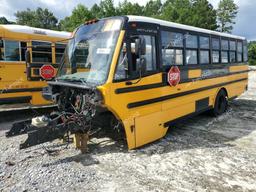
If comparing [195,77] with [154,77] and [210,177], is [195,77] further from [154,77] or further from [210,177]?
[210,177]

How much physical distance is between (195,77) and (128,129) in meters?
2.85

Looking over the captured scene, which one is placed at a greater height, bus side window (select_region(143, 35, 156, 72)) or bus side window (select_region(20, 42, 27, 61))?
bus side window (select_region(20, 42, 27, 61))

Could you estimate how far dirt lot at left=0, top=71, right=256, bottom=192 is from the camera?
14.0ft

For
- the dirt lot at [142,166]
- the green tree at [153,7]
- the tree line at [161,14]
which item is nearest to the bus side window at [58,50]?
the dirt lot at [142,166]

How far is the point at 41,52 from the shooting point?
8.95m

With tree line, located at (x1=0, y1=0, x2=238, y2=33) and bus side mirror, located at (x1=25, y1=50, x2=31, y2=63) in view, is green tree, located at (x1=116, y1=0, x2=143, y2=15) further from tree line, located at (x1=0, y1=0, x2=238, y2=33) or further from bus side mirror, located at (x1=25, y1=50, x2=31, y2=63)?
bus side mirror, located at (x1=25, y1=50, x2=31, y2=63)

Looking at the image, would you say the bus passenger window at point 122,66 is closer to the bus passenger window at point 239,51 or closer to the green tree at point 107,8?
the bus passenger window at point 239,51

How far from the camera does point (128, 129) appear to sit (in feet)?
17.5

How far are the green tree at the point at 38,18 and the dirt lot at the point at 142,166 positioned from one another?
66077mm

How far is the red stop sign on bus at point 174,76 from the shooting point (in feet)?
20.3

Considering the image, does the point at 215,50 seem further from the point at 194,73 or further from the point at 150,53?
the point at 150,53

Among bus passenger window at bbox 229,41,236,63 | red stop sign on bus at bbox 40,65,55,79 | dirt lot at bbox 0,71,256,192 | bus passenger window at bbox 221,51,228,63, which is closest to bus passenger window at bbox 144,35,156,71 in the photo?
dirt lot at bbox 0,71,256,192

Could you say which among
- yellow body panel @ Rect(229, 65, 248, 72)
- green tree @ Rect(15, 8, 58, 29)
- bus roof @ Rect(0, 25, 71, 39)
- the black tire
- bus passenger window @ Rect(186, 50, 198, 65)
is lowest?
the black tire

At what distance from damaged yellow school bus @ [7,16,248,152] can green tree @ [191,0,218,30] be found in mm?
38602
